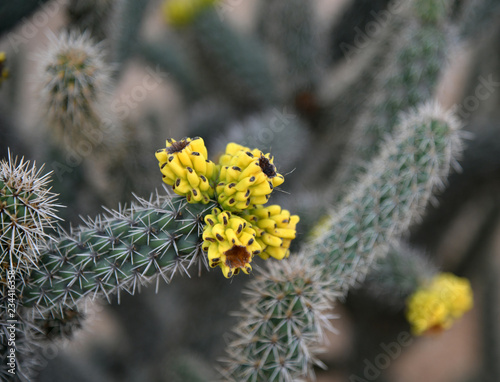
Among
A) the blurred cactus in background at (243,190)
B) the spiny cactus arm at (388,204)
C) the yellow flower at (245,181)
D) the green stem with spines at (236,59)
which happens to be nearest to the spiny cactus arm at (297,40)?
the blurred cactus in background at (243,190)

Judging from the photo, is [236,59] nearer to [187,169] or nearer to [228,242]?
[187,169]

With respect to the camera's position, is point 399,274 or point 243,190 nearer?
point 243,190

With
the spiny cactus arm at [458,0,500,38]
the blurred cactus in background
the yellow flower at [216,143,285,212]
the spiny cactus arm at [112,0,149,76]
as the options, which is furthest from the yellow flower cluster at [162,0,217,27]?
the yellow flower at [216,143,285,212]

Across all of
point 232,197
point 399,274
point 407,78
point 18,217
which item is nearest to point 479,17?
point 407,78

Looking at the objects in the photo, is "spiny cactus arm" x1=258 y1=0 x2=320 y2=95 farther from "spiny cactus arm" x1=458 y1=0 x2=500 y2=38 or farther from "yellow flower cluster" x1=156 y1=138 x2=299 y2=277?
"yellow flower cluster" x1=156 y1=138 x2=299 y2=277

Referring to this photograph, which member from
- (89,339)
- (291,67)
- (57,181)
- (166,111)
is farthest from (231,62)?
(89,339)

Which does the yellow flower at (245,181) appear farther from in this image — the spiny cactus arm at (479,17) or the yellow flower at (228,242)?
the spiny cactus arm at (479,17)

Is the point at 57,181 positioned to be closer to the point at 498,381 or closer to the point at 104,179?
the point at 104,179
